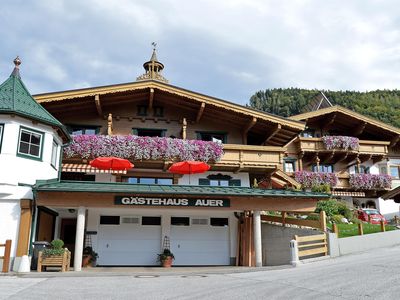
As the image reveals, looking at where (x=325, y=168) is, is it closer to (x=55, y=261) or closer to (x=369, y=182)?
(x=369, y=182)

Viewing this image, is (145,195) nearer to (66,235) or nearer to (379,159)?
(66,235)

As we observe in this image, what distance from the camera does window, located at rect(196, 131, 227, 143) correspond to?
24.0 meters

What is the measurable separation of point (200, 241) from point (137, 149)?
19.1ft

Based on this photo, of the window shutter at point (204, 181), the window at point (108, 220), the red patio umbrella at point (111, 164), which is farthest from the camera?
the window shutter at point (204, 181)

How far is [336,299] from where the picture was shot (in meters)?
7.75

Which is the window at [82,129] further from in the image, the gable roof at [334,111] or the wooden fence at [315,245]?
the gable roof at [334,111]

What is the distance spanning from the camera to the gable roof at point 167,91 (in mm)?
21062

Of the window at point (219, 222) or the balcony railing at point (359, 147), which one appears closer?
the window at point (219, 222)

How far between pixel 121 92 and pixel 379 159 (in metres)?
24.6

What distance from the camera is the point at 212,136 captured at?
2427 cm

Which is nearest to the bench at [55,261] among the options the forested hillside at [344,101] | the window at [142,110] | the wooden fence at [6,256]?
the wooden fence at [6,256]

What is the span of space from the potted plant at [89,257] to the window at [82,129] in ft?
24.4

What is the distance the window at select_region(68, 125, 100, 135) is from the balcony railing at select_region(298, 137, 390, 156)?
17.5 metres

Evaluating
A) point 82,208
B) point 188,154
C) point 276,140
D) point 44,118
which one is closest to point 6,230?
point 82,208
